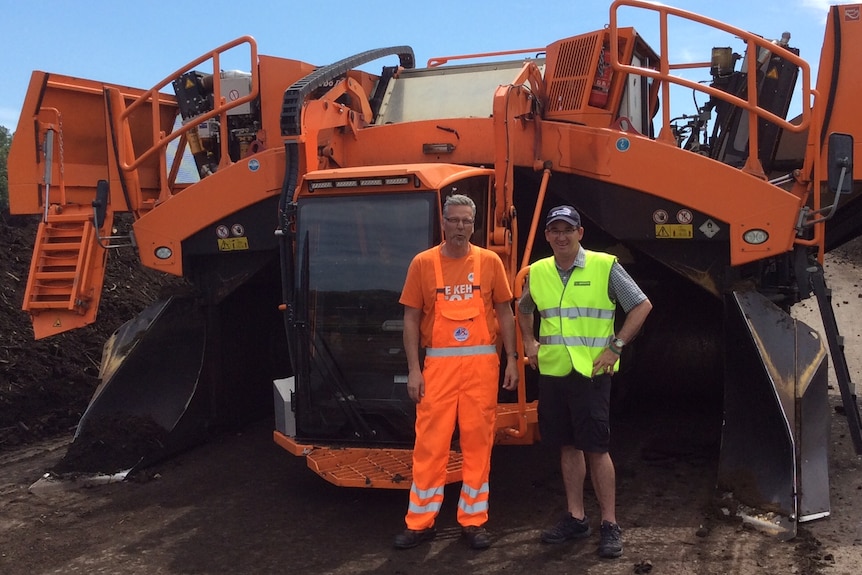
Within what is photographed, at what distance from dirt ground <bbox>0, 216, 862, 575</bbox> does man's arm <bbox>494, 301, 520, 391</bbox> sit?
0.74 metres

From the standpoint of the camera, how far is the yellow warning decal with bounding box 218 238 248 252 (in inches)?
226

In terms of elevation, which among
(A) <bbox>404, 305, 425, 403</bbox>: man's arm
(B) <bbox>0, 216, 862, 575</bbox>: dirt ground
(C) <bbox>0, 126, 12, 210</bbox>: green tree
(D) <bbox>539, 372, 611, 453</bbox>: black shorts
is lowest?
(B) <bbox>0, 216, 862, 575</bbox>: dirt ground

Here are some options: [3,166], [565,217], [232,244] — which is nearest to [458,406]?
[565,217]

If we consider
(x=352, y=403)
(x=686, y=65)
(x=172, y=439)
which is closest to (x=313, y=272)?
(x=352, y=403)

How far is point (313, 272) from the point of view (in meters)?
4.80

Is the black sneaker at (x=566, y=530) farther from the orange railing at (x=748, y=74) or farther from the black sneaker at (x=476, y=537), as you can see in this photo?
the orange railing at (x=748, y=74)

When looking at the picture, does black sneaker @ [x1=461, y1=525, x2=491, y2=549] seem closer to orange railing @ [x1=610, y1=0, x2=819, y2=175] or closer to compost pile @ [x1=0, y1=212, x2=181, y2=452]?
orange railing @ [x1=610, y1=0, x2=819, y2=175]

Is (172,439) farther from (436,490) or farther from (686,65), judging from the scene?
(686,65)

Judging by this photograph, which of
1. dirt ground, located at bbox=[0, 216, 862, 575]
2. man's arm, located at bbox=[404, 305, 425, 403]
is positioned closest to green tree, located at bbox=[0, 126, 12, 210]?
dirt ground, located at bbox=[0, 216, 862, 575]

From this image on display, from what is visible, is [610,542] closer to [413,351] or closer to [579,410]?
[579,410]

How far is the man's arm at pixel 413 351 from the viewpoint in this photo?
4.18 meters

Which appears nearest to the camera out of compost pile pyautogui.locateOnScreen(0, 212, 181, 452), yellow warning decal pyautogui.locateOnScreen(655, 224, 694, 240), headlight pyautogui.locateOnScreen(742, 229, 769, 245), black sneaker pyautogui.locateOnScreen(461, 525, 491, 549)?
black sneaker pyautogui.locateOnScreen(461, 525, 491, 549)

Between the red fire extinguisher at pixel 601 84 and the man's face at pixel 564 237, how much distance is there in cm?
190

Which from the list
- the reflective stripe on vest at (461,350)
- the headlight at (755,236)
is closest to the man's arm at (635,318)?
the reflective stripe on vest at (461,350)
